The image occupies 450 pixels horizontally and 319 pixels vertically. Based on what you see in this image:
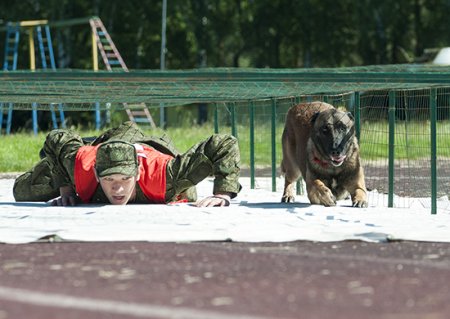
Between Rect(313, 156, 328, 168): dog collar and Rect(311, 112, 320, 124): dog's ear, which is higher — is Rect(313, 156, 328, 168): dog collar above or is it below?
below

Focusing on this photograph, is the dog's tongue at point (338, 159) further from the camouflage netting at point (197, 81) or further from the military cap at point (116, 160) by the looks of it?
the military cap at point (116, 160)

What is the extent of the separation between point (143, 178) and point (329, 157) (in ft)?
6.43

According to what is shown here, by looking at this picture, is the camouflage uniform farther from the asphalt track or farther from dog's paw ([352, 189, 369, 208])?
the asphalt track

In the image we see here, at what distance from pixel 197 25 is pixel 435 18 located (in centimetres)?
1109

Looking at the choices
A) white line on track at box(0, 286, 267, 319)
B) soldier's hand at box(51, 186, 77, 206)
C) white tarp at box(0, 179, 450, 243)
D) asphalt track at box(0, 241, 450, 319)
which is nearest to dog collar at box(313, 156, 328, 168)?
white tarp at box(0, 179, 450, 243)

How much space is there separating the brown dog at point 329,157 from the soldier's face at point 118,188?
1952 millimetres

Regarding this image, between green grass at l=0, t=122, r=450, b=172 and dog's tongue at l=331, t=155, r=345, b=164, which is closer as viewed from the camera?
dog's tongue at l=331, t=155, r=345, b=164

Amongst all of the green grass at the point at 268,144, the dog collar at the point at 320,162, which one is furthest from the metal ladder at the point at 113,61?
the dog collar at the point at 320,162

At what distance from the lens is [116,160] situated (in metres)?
10.5

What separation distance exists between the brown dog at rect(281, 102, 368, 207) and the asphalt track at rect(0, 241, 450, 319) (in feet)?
10.3

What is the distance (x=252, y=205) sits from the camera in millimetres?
11609

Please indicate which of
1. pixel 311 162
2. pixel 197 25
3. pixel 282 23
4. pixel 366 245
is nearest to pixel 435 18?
pixel 282 23

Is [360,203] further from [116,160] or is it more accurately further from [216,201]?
[116,160]

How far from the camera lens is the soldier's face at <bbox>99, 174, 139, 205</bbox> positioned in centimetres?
1080
